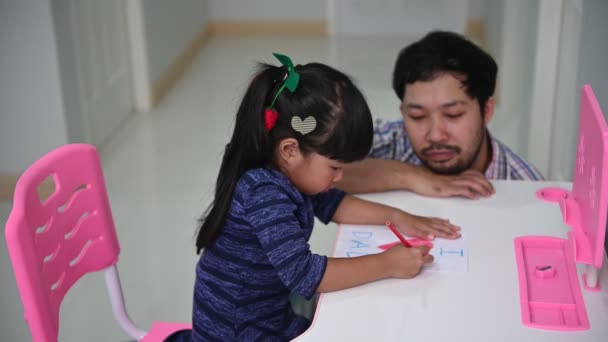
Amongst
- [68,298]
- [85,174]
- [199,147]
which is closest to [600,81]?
[85,174]

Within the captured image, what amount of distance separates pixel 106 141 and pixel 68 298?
4.79 feet

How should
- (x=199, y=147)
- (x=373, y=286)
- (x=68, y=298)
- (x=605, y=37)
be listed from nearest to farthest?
(x=373, y=286) < (x=605, y=37) < (x=68, y=298) < (x=199, y=147)

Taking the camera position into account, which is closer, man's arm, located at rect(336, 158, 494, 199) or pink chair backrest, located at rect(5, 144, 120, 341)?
pink chair backrest, located at rect(5, 144, 120, 341)

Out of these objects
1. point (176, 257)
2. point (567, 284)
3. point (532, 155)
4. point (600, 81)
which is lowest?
point (176, 257)

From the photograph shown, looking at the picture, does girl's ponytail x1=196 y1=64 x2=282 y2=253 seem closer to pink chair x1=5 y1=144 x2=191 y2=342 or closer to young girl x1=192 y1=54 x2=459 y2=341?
young girl x1=192 y1=54 x2=459 y2=341

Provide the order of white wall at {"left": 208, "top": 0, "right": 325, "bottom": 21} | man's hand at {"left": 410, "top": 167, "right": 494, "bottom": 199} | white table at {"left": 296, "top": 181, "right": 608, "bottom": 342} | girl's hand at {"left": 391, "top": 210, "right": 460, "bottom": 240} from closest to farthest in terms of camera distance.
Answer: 1. white table at {"left": 296, "top": 181, "right": 608, "bottom": 342}
2. girl's hand at {"left": 391, "top": 210, "right": 460, "bottom": 240}
3. man's hand at {"left": 410, "top": 167, "right": 494, "bottom": 199}
4. white wall at {"left": 208, "top": 0, "right": 325, "bottom": 21}

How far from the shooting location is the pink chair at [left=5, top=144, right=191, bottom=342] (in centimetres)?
132

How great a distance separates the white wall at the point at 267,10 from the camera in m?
5.98

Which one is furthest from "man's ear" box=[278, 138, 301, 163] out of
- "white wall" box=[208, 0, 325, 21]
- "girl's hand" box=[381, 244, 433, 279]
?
"white wall" box=[208, 0, 325, 21]

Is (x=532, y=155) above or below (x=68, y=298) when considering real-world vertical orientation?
above

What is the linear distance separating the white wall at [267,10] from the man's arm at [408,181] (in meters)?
4.25

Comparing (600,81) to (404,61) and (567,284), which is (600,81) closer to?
(404,61)

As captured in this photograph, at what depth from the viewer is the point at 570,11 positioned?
2754 mm

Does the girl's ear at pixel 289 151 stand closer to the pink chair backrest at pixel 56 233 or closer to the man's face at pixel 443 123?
the pink chair backrest at pixel 56 233
